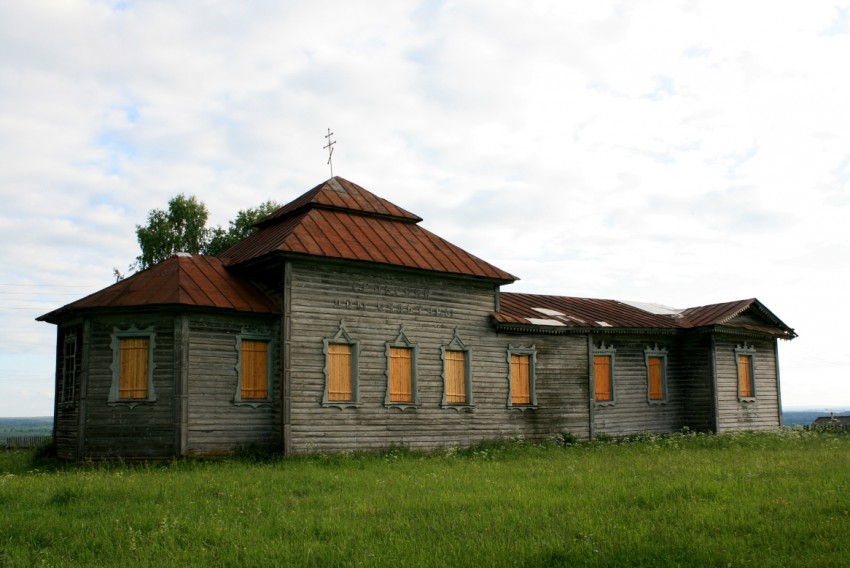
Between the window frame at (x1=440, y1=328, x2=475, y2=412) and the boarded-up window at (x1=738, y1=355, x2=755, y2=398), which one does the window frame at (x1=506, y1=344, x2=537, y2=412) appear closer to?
the window frame at (x1=440, y1=328, x2=475, y2=412)

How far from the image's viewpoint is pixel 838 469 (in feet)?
49.2

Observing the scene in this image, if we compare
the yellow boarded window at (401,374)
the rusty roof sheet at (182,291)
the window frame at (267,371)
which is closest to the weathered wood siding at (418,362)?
the yellow boarded window at (401,374)

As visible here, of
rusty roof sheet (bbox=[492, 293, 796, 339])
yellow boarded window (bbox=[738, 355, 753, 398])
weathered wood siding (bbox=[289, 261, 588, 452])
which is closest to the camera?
weathered wood siding (bbox=[289, 261, 588, 452])

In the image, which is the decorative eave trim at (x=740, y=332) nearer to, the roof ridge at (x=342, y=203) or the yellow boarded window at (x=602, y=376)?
the yellow boarded window at (x=602, y=376)

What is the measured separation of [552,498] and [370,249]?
9.82m

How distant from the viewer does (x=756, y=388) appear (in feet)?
91.1

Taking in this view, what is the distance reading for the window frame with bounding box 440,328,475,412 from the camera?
2116cm

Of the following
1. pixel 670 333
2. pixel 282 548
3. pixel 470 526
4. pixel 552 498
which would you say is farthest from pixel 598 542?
pixel 670 333

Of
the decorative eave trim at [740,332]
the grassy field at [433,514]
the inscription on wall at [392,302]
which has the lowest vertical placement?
the grassy field at [433,514]

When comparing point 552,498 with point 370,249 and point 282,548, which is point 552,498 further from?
point 370,249

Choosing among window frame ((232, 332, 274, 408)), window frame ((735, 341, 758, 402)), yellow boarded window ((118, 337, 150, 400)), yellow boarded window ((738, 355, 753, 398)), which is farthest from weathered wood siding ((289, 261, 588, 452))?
yellow boarded window ((738, 355, 753, 398))

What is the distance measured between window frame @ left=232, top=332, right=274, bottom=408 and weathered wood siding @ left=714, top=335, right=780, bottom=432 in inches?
582

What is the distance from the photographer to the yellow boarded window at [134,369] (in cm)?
1780

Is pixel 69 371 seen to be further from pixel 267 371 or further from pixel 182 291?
pixel 267 371
